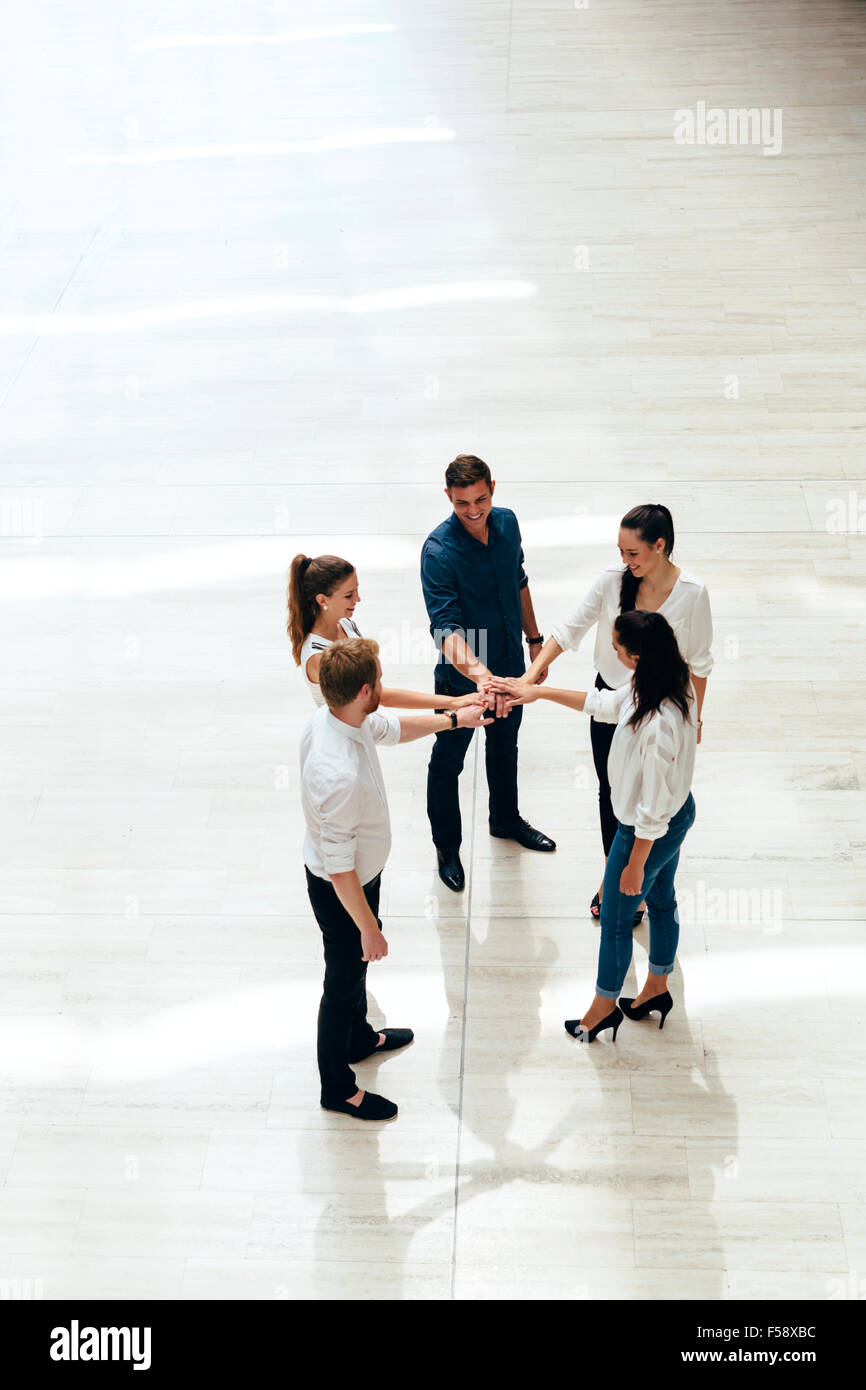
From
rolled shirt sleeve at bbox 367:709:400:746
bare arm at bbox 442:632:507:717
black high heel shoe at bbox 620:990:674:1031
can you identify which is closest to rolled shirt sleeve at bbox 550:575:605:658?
bare arm at bbox 442:632:507:717

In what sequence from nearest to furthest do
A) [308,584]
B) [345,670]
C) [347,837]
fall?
1. [345,670]
2. [347,837]
3. [308,584]

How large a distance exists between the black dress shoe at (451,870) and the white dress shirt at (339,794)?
991mm

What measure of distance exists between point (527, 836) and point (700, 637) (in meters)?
1.08

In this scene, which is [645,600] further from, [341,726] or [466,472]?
[341,726]

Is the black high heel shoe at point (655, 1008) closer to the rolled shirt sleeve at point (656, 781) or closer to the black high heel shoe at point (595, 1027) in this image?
the black high heel shoe at point (595, 1027)

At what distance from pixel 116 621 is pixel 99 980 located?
72.8 inches

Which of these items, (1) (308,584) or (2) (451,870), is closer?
(1) (308,584)

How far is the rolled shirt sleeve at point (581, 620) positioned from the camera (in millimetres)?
3664

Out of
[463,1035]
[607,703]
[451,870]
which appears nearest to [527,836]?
[451,870]

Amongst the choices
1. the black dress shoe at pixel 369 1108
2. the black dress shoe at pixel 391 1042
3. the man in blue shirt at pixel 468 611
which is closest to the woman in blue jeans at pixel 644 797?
the man in blue shirt at pixel 468 611

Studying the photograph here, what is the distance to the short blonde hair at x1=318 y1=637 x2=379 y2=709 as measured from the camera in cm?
298

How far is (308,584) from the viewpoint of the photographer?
11.2 feet

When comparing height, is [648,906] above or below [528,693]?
below

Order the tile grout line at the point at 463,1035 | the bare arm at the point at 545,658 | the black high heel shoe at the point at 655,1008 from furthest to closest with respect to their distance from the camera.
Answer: the bare arm at the point at 545,658, the black high heel shoe at the point at 655,1008, the tile grout line at the point at 463,1035
